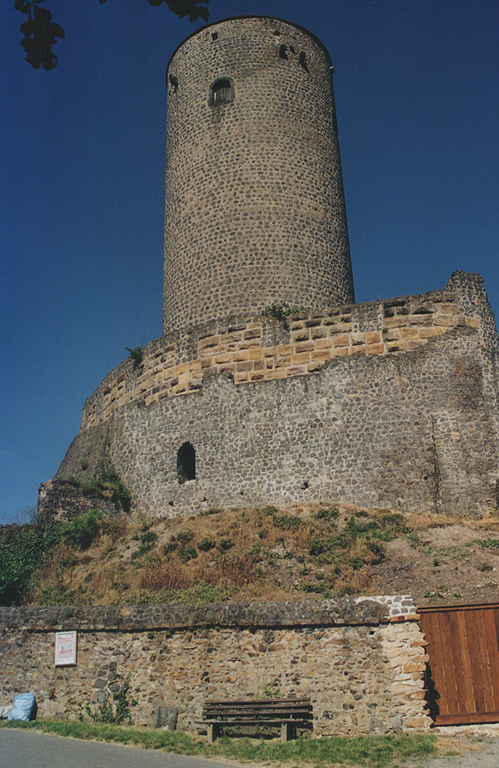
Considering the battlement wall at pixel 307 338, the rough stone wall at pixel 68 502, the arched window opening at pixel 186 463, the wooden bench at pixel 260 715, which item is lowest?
the wooden bench at pixel 260 715

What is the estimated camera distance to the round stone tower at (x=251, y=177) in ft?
60.7

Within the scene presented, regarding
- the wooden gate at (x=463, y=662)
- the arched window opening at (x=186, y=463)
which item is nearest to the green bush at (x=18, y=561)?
the arched window opening at (x=186, y=463)

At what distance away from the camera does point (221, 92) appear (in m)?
20.5

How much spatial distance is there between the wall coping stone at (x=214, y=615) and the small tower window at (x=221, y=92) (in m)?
15.6

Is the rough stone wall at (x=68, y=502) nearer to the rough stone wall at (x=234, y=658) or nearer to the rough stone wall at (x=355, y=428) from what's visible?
the rough stone wall at (x=355, y=428)

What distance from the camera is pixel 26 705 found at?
32.6 feet

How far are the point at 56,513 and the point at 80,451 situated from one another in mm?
4303

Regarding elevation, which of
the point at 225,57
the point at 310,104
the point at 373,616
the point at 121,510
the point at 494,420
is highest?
the point at 225,57

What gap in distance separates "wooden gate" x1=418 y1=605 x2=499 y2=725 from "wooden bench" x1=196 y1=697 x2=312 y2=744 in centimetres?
168

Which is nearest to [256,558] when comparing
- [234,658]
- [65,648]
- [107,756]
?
[234,658]

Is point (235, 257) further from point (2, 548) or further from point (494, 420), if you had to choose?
point (2, 548)

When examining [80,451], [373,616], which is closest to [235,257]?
[80,451]

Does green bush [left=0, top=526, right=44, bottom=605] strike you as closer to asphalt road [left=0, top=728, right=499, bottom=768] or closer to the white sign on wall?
the white sign on wall

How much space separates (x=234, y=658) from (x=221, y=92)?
1697 centimetres
